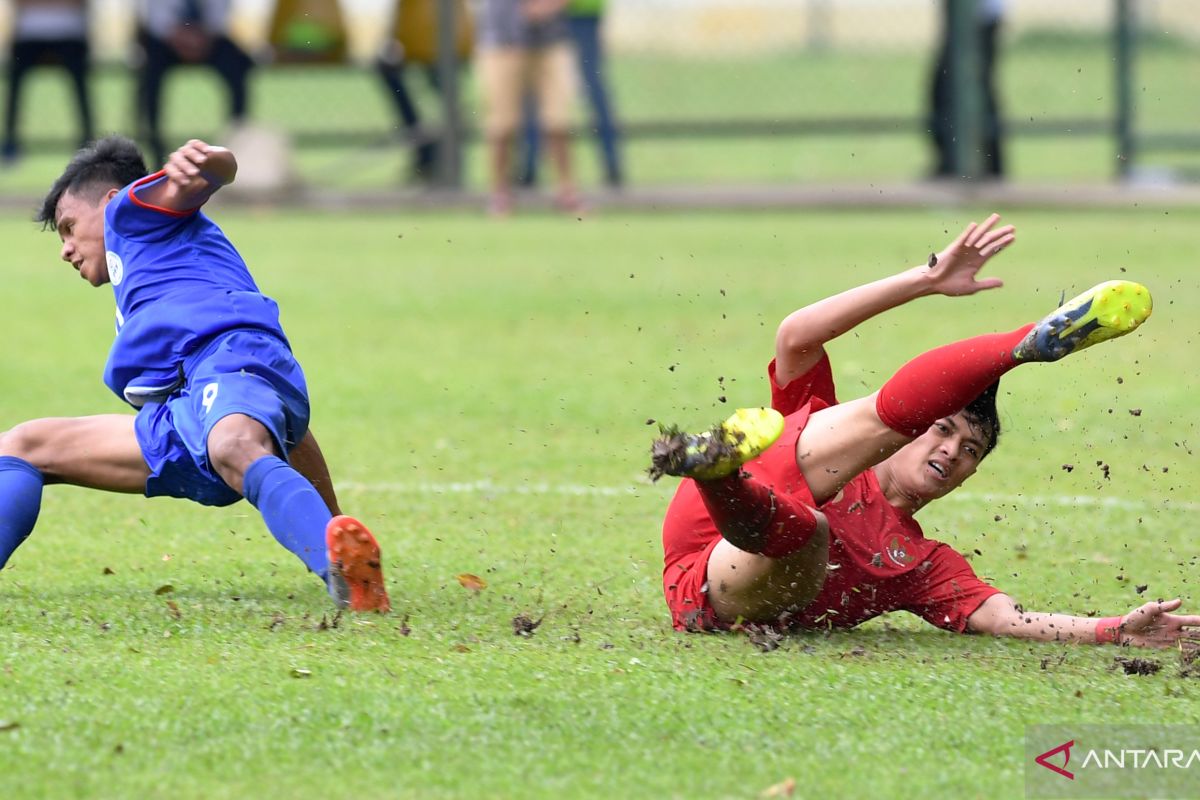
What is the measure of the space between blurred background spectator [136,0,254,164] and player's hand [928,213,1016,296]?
1249 centimetres

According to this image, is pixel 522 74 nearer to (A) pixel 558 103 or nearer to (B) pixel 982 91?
(A) pixel 558 103

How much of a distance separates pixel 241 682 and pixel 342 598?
0.54 m

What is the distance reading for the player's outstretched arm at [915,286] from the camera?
4242mm

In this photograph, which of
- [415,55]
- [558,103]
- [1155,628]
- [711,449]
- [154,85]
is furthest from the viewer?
[415,55]

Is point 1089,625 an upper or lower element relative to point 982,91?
upper

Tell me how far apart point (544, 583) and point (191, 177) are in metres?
1.31

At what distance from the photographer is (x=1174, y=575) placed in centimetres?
499

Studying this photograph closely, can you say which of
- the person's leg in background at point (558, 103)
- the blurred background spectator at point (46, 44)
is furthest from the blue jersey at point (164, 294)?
the blurred background spectator at point (46, 44)

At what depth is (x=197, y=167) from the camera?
446 cm

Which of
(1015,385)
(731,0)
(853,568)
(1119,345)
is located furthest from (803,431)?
(731,0)

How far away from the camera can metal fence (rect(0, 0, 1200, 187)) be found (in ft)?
52.7

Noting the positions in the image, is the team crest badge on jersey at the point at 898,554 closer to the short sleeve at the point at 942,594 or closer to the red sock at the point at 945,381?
the short sleeve at the point at 942,594

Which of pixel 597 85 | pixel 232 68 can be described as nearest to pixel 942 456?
pixel 597 85

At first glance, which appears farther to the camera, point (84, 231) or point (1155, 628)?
point (84, 231)
